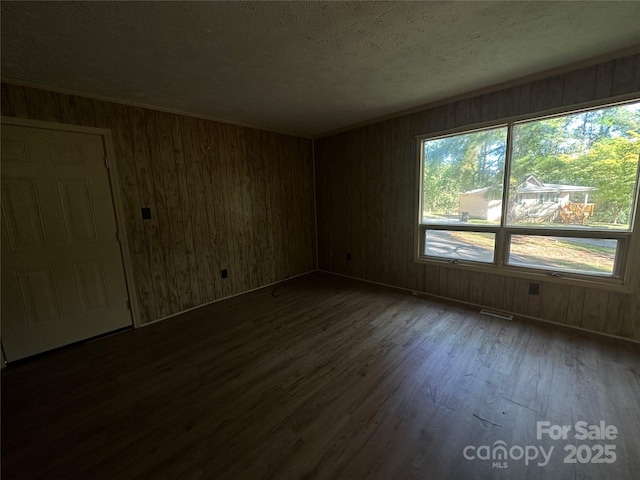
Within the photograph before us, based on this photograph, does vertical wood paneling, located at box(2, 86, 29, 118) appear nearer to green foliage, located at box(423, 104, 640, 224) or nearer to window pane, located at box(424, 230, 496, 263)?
green foliage, located at box(423, 104, 640, 224)

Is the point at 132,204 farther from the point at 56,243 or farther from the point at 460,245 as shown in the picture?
the point at 460,245

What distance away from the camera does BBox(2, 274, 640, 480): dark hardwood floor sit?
136 centimetres

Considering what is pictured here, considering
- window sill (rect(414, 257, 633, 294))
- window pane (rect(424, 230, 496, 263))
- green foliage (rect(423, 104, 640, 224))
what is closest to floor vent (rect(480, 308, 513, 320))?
window sill (rect(414, 257, 633, 294))

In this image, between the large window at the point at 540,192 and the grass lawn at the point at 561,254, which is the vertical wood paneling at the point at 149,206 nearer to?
the large window at the point at 540,192

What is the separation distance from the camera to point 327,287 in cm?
409

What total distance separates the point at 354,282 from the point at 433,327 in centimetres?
171

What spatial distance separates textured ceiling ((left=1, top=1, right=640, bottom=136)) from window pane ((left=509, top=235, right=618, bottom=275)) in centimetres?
165

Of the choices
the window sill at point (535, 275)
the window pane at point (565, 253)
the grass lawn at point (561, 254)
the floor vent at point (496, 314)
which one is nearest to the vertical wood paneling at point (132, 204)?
the window sill at point (535, 275)

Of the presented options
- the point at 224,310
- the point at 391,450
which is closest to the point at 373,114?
the point at 224,310

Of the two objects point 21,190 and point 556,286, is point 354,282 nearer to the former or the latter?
point 556,286

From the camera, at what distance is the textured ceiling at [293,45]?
5.02ft

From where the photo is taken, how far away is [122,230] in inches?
110

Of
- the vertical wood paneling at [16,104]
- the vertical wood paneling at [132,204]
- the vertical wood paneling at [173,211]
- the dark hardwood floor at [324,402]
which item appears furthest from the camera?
the vertical wood paneling at [173,211]

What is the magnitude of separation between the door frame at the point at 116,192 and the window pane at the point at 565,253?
14.2 ft
